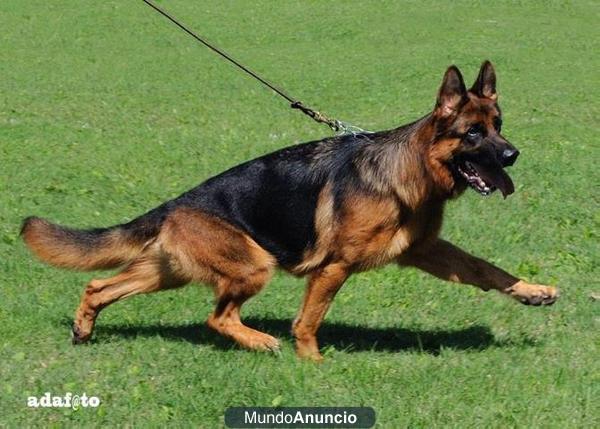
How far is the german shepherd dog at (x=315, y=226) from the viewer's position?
21.5ft

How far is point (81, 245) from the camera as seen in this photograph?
24.2 ft

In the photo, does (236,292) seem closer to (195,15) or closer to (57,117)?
(57,117)

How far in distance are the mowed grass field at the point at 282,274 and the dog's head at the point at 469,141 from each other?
110 centimetres

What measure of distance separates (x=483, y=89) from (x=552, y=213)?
3675mm

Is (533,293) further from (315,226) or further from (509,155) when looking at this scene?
(315,226)

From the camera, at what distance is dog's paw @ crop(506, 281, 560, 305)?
7090 millimetres

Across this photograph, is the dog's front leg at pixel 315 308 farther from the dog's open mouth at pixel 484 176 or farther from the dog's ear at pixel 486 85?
the dog's ear at pixel 486 85

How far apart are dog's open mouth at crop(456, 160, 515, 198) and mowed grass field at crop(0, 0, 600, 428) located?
105cm

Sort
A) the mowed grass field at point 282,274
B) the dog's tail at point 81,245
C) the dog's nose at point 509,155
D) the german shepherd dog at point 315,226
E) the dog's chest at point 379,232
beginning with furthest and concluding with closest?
the dog's tail at point 81,245 → the dog's chest at point 379,232 → the german shepherd dog at point 315,226 → the dog's nose at point 509,155 → the mowed grass field at point 282,274

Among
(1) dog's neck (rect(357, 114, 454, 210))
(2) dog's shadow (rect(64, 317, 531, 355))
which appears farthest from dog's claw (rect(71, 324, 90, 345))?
(1) dog's neck (rect(357, 114, 454, 210))

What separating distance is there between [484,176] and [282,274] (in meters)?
1.81

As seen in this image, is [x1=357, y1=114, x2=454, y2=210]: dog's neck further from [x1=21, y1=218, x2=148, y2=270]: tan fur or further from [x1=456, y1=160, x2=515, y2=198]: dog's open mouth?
[x1=21, y1=218, x2=148, y2=270]: tan fur

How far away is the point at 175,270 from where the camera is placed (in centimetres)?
723

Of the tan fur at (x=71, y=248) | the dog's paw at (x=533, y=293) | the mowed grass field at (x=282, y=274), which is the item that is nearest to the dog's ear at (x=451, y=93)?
the dog's paw at (x=533, y=293)
